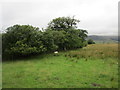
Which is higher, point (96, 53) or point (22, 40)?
point (22, 40)

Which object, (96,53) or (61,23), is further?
(61,23)

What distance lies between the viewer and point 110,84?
4.46 m

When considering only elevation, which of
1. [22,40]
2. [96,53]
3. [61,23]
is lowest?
[96,53]

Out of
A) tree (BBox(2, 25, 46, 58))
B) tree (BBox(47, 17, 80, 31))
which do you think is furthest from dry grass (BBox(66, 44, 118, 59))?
tree (BBox(47, 17, 80, 31))

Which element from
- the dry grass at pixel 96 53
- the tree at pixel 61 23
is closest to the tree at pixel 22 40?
the dry grass at pixel 96 53

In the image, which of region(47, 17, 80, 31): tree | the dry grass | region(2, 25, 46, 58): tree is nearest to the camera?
region(2, 25, 46, 58): tree

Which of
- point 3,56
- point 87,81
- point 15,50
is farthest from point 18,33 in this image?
point 87,81

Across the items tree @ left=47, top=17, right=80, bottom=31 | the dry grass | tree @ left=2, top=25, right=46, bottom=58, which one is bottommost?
the dry grass

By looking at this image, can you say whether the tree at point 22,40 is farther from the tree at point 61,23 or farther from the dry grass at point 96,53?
the tree at point 61,23

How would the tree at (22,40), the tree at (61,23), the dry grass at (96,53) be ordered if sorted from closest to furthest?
the tree at (22,40)
the dry grass at (96,53)
the tree at (61,23)

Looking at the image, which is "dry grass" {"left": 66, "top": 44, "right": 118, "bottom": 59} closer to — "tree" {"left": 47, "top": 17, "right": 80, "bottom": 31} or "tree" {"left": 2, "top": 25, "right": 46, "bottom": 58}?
"tree" {"left": 2, "top": 25, "right": 46, "bottom": 58}

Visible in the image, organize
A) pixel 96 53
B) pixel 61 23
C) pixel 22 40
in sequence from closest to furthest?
pixel 22 40
pixel 96 53
pixel 61 23

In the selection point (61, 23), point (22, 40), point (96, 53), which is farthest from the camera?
point (61, 23)

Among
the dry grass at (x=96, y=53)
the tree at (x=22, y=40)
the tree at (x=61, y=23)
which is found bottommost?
the dry grass at (x=96, y=53)
